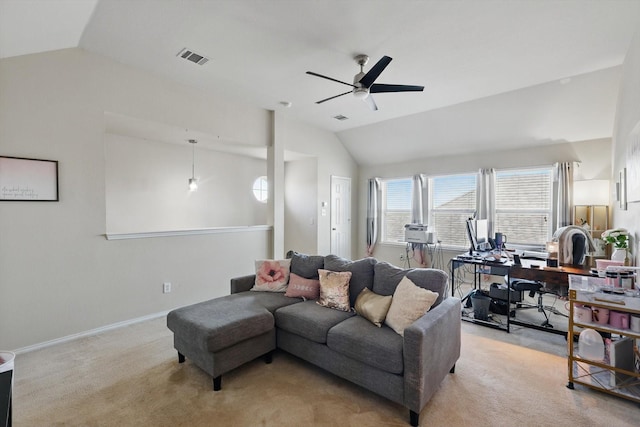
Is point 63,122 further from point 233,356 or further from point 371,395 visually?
point 371,395

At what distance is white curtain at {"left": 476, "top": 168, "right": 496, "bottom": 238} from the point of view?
5.37 m

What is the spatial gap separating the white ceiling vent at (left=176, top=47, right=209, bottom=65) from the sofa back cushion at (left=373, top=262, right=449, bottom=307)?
9.58ft

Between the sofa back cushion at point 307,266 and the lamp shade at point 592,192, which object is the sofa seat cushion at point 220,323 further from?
the lamp shade at point 592,192

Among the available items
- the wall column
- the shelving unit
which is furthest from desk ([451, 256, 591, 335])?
the wall column

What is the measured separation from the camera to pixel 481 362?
268 centimetres

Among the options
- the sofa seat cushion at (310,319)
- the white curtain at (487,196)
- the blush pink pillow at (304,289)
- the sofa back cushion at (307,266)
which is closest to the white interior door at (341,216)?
the white curtain at (487,196)

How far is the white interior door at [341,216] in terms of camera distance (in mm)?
6464

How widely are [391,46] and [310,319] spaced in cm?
275

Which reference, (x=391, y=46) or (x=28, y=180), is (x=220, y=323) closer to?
(x=28, y=180)

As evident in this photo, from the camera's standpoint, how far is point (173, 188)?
19.0 feet

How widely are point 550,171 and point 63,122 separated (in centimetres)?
677

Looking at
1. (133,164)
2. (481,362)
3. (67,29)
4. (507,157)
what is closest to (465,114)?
(507,157)

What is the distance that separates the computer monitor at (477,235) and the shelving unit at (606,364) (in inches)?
64.5

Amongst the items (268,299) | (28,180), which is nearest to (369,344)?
(268,299)
